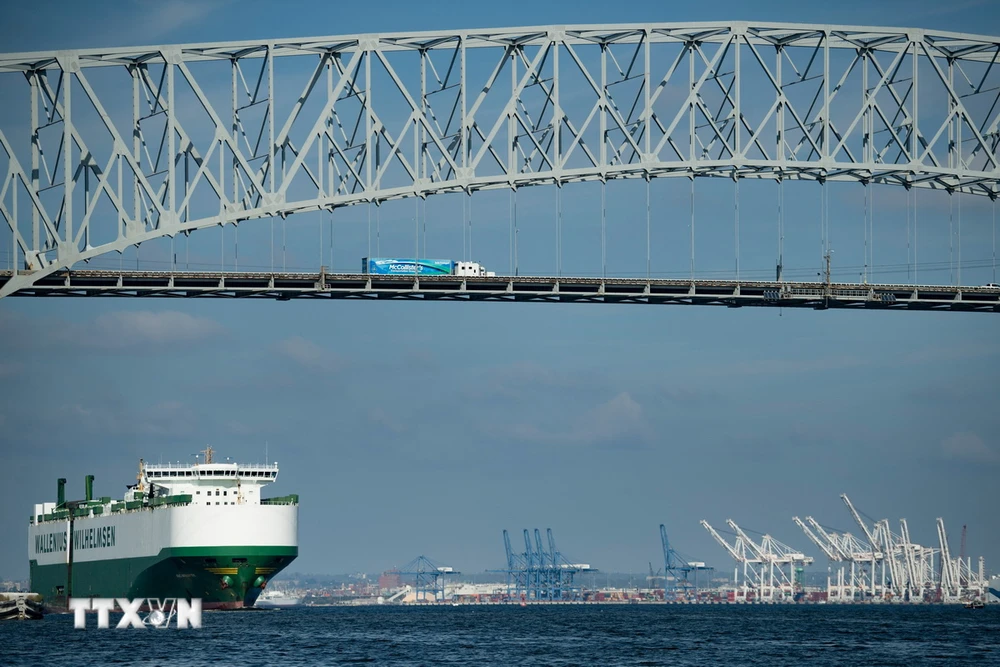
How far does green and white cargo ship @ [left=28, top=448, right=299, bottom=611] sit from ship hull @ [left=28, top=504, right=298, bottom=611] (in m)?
0.06

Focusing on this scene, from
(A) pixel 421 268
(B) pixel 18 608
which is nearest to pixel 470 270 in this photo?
(A) pixel 421 268

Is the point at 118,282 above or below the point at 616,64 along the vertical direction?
below

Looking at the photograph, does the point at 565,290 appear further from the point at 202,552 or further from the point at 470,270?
the point at 202,552

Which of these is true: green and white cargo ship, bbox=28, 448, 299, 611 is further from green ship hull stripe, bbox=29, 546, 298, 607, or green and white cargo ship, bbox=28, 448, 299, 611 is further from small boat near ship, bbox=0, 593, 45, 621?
small boat near ship, bbox=0, 593, 45, 621

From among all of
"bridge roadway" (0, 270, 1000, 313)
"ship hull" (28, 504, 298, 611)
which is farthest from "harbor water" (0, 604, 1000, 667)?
"bridge roadway" (0, 270, 1000, 313)

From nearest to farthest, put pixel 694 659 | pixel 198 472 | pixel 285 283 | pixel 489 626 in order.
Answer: pixel 694 659 < pixel 285 283 < pixel 489 626 < pixel 198 472

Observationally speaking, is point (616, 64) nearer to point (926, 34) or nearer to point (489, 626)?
point (926, 34)

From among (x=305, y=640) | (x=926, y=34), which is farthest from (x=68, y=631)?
(x=926, y=34)

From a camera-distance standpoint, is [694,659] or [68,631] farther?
[68,631]

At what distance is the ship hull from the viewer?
92.2 m

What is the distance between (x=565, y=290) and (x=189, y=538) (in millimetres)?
28052

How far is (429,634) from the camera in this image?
247 ft

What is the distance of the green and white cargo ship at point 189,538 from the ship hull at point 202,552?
6 centimetres

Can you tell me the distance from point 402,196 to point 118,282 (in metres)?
15.2
